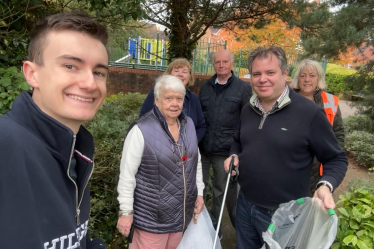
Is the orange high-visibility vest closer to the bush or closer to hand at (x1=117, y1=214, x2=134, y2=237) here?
hand at (x1=117, y1=214, x2=134, y2=237)

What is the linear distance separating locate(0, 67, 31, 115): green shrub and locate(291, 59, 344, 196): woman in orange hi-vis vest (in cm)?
285

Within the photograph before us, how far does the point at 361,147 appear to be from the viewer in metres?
6.60

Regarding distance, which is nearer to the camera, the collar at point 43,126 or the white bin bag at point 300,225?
Result: the collar at point 43,126

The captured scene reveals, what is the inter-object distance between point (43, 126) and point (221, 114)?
2.18 m

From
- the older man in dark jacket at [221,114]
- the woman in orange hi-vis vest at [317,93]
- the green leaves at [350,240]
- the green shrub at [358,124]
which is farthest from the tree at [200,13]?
the green shrub at [358,124]

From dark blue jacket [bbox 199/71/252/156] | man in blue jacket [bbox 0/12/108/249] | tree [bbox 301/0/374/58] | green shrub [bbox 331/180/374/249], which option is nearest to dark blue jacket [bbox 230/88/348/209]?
green shrub [bbox 331/180/374/249]

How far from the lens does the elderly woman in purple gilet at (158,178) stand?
187 centimetres

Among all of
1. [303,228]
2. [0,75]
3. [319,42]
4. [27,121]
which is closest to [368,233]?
[303,228]

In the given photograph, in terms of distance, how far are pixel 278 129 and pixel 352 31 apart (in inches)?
190

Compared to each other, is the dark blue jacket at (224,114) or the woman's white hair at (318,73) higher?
the woman's white hair at (318,73)

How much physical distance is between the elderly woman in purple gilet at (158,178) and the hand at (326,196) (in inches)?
36.3

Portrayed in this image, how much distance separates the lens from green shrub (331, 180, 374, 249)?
1.64 metres

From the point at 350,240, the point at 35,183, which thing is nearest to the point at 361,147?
the point at 350,240

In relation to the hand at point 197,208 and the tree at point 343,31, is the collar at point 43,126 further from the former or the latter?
the tree at point 343,31
